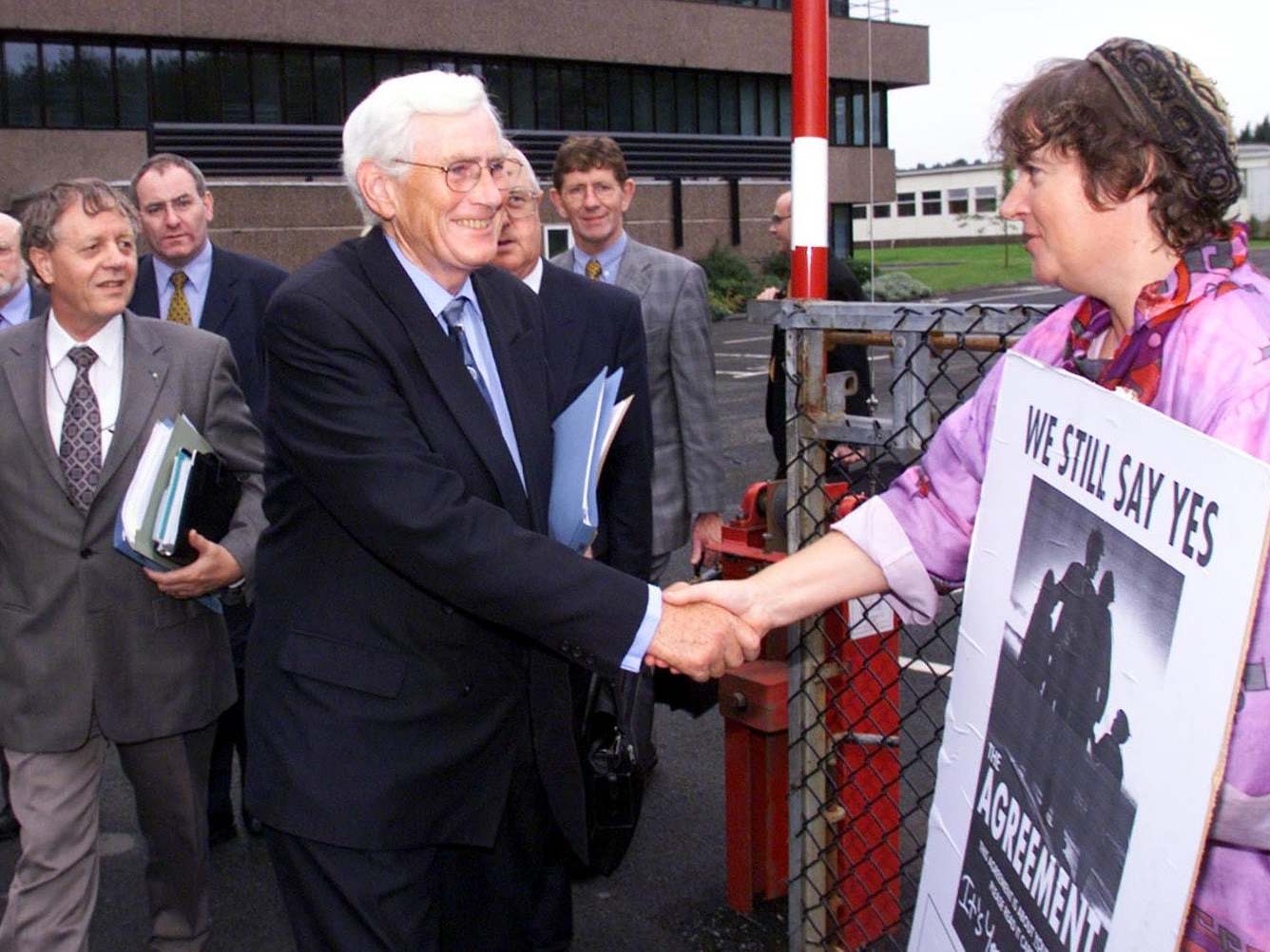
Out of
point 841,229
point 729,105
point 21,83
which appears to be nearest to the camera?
point 21,83

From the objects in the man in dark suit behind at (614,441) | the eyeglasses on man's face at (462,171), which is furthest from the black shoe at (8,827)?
the eyeglasses on man's face at (462,171)

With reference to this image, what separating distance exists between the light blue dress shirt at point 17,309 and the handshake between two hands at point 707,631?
3.99 meters

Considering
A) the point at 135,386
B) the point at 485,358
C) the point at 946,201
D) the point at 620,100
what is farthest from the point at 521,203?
the point at 946,201

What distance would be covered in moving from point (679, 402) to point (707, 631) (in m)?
2.31

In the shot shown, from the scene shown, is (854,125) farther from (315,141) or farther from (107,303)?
(107,303)

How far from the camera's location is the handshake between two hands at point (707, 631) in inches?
101

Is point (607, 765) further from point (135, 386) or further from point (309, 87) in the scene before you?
point (309, 87)

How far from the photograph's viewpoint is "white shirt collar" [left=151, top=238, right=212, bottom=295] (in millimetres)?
4926

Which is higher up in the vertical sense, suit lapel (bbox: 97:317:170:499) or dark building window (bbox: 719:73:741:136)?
dark building window (bbox: 719:73:741:136)

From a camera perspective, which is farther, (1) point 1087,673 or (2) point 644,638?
(2) point 644,638

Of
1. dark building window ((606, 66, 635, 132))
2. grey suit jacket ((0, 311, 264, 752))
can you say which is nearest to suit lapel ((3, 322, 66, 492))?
grey suit jacket ((0, 311, 264, 752))

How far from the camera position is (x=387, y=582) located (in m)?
2.49

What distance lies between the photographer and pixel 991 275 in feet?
152

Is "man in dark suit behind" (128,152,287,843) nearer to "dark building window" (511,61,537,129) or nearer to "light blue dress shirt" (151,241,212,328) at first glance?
"light blue dress shirt" (151,241,212,328)
